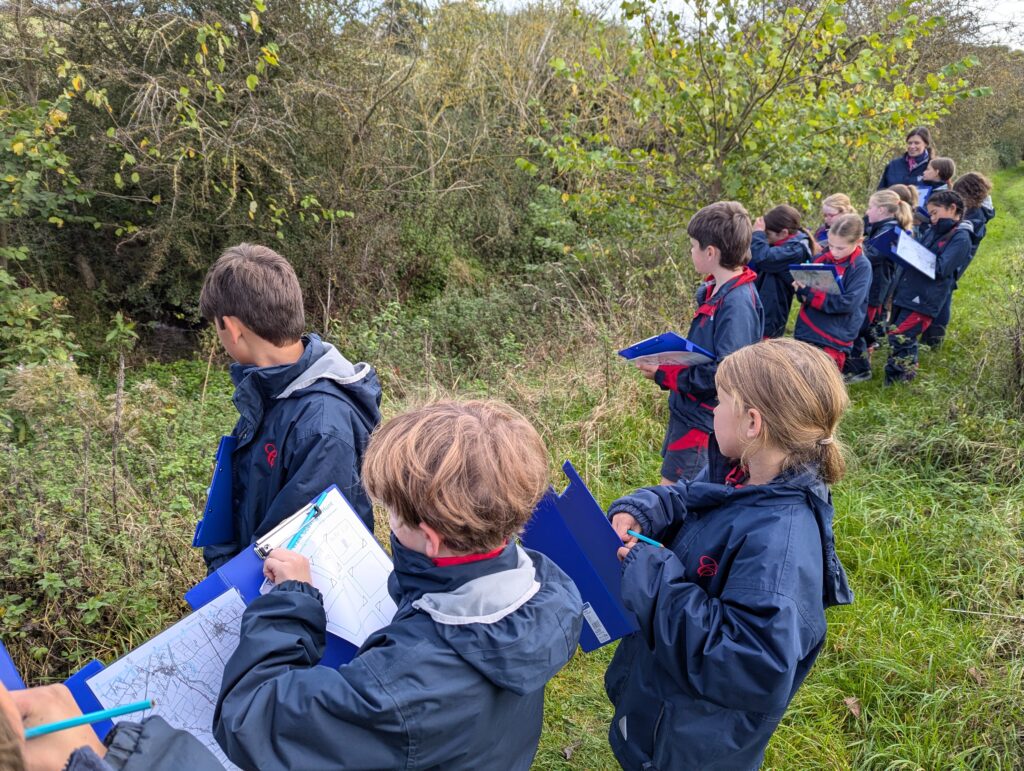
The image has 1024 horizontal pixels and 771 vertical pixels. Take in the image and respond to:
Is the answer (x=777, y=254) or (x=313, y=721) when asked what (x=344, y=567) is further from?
(x=777, y=254)

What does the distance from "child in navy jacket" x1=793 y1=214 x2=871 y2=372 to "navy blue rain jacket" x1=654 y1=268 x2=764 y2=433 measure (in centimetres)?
180

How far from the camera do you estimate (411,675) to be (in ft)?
4.01

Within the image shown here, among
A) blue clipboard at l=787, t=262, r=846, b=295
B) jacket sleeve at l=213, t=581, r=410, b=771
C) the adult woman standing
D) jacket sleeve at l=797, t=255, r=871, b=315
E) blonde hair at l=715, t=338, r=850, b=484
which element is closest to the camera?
jacket sleeve at l=213, t=581, r=410, b=771

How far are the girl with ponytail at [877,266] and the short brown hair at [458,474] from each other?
556 centimetres

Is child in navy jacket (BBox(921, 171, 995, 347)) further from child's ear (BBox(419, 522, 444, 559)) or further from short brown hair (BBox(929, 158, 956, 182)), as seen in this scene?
child's ear (BBox(419, 522, 444, 559))

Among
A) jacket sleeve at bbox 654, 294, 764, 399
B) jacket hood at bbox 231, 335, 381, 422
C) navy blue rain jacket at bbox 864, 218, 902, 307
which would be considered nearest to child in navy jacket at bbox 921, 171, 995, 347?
navy blue rain jacket at bbox 864, 218, 902, 307

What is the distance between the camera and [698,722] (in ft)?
5.86

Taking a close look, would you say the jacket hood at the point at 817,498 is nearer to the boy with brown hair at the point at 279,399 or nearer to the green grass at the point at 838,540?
the green grass at the point at 838,540

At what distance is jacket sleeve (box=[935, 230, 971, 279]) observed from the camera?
6109 mm

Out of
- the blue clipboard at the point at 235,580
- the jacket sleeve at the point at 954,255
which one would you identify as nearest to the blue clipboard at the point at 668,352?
the blue clipboard at the point at 235,580

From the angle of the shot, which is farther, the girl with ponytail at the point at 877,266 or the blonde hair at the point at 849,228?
the girl with ponytail at the point at 877,266

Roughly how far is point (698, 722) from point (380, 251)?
7.76m

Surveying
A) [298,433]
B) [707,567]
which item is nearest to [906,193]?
[707,567]

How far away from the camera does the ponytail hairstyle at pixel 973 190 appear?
21.4ft
